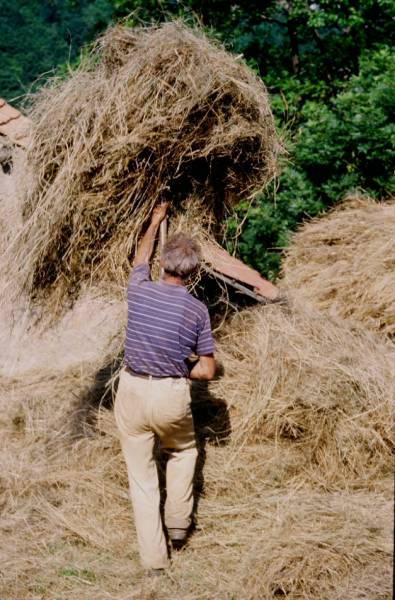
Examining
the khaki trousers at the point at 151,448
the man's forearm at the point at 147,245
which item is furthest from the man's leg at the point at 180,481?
the man's forearm at the point at 147,245

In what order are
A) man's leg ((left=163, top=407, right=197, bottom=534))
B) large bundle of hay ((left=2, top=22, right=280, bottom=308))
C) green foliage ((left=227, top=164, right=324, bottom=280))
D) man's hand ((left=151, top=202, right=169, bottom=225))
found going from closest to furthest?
1. man's leg ((left=163, top=407, right=197, bottom=534))
2. large bundle of hay ((left=2, top=22, right=280, bottom=308))
3. man's hand ((left=151, top=202, right=169, bottom=225))
4. green foliage ((left=227, top=164, right=324, bottom=280))

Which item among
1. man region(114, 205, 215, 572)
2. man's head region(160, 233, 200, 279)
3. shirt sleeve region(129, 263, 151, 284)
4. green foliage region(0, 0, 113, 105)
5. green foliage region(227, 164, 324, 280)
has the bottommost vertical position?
green foliage region(0, 0, 113, 105)

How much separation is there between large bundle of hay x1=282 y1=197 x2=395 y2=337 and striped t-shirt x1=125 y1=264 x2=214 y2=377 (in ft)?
8.80

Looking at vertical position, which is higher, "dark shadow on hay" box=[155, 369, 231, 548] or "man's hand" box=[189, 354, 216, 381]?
"man's hand" box=[189, 354, 216, 381]

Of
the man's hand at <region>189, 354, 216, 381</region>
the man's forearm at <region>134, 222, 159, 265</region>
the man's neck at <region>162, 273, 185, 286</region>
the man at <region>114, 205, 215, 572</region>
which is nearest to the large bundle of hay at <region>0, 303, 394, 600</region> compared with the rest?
the man at <region>114, 205, 215, 572</region>

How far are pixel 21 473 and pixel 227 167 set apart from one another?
8.71 feet

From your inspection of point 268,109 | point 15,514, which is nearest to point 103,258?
point 268,109

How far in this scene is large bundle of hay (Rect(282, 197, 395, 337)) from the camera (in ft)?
20.9

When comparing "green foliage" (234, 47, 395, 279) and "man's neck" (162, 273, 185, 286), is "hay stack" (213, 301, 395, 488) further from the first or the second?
"green foliage" (234, 47, 395, 279)

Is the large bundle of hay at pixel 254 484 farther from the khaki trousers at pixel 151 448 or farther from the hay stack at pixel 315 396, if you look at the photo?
the khaki trousers at pixel 151 448

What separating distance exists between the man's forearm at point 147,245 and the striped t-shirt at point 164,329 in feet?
1.59

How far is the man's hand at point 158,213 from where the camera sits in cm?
461

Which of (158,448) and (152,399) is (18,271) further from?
(158,448)

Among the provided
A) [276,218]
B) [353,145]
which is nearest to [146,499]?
[276,218]
